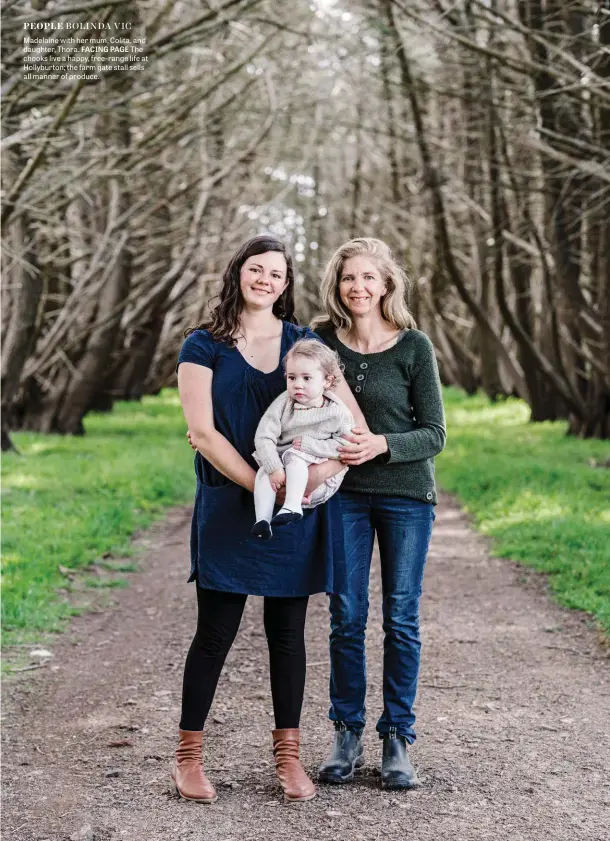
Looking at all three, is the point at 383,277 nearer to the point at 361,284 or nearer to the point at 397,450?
the point at 361,284

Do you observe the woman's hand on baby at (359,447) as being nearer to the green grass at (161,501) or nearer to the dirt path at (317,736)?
the dirt path at (317,736)

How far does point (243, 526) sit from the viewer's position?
12.0 feet

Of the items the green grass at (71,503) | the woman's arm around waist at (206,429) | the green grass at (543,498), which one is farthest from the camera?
the green grass at (543,498)

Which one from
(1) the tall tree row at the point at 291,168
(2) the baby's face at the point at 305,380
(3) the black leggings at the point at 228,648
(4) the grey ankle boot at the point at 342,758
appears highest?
(1) the tall tree row at the point at 291,168

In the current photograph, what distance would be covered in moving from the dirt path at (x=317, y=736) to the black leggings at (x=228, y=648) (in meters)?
0.34

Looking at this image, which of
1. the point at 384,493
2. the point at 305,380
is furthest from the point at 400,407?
the point at 305,380

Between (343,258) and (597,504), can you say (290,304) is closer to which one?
(343,258)

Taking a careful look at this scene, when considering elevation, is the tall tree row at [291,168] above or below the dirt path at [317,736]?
above

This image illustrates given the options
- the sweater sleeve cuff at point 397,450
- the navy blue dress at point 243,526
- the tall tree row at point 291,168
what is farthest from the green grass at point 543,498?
the navy blue dress at point 243,526

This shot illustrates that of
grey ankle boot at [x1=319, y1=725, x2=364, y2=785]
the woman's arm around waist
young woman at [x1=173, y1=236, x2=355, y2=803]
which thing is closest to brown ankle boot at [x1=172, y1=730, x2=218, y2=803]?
young woman at [x1=173, y1=236, x2=355, y2=803]

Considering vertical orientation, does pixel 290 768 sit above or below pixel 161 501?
A: above

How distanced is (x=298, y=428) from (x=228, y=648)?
0.83 m

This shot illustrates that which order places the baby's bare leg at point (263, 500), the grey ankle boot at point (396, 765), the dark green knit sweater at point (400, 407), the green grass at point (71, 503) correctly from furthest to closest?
the green grass at point (71, 503)
the dark green knit sweater at point (400, 407)
the grey ankle boot at point (396, 765)
the baby's bare leg at point (263, 500)

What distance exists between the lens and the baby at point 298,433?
3.48 meters
